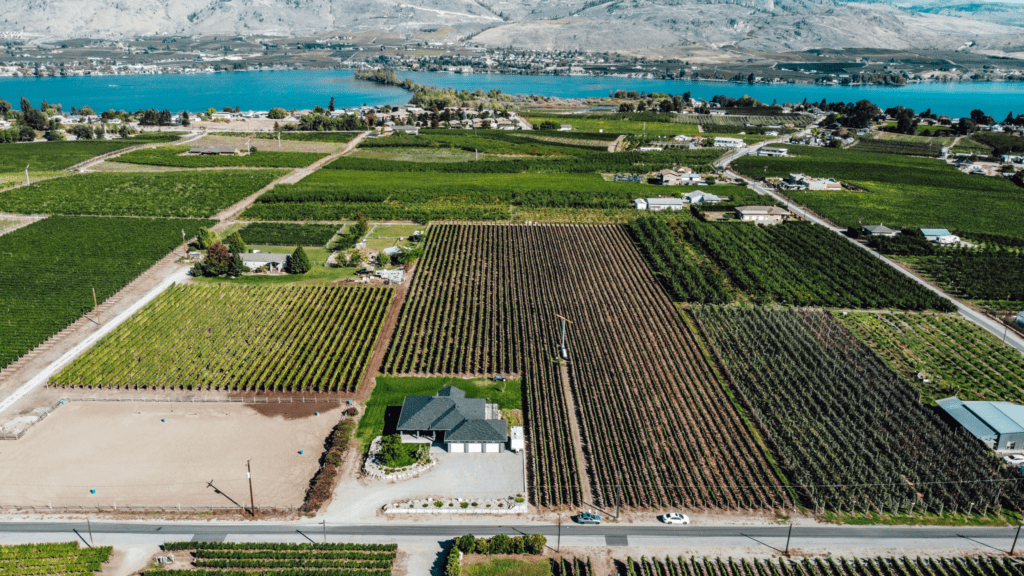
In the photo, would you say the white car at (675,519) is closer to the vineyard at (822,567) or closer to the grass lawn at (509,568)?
the vineyard at (822,567)

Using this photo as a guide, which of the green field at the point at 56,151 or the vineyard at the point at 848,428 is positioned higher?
the green field at the point at 56,151

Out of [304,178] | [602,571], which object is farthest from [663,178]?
[602,571]

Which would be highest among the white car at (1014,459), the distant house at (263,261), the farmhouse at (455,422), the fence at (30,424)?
the distant house at (263,261)

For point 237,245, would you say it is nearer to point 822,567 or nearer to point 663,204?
point 663,204

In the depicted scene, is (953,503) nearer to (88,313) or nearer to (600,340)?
(600,340)

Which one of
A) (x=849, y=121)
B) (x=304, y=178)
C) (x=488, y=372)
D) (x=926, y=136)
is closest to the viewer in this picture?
(x=488, y=372)

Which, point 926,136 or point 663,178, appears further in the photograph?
point 926,136

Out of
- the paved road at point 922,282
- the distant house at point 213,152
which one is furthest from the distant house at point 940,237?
the distant house at point 213,152

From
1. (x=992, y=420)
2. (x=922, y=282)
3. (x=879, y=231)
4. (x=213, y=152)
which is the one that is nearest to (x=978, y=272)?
(x=922, y=282)
